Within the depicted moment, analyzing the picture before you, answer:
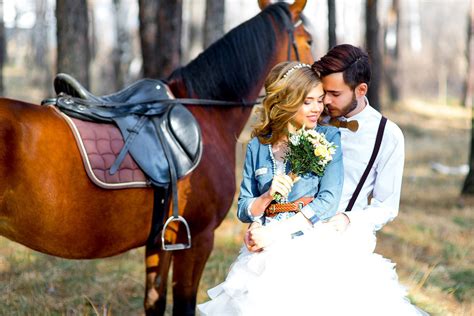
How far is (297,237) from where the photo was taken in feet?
8.88

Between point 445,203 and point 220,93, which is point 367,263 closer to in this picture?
point 220,93

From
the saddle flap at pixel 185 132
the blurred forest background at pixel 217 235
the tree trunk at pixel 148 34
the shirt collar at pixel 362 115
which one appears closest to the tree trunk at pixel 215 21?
the blurred forest background at pixel 217 235

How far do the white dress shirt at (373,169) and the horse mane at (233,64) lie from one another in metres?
1.56

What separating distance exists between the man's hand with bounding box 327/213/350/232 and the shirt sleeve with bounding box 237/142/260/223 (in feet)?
1.05

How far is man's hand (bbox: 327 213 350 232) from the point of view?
Result: 2756 millimetres

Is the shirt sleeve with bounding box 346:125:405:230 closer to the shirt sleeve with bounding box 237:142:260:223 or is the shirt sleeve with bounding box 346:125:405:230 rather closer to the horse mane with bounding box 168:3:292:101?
the shirt sleeve with bounding box 237:142:260:223

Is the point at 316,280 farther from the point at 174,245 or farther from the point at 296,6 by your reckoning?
the point at 296,6

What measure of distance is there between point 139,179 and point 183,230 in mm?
475

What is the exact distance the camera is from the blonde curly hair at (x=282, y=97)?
107 inches

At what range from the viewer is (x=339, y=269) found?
8.78 feet

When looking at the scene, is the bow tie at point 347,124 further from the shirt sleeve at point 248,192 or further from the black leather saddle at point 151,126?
the black leather saddle at point 151,126

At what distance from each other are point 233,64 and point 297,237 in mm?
1888

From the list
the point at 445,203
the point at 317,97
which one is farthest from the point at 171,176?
the point at 445,203

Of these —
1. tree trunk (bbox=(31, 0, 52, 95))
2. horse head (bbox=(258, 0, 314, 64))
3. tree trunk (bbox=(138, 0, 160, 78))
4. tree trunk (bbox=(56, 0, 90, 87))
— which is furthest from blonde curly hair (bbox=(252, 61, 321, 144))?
tree trunk (bbox=(31, 0, 52, 95))
